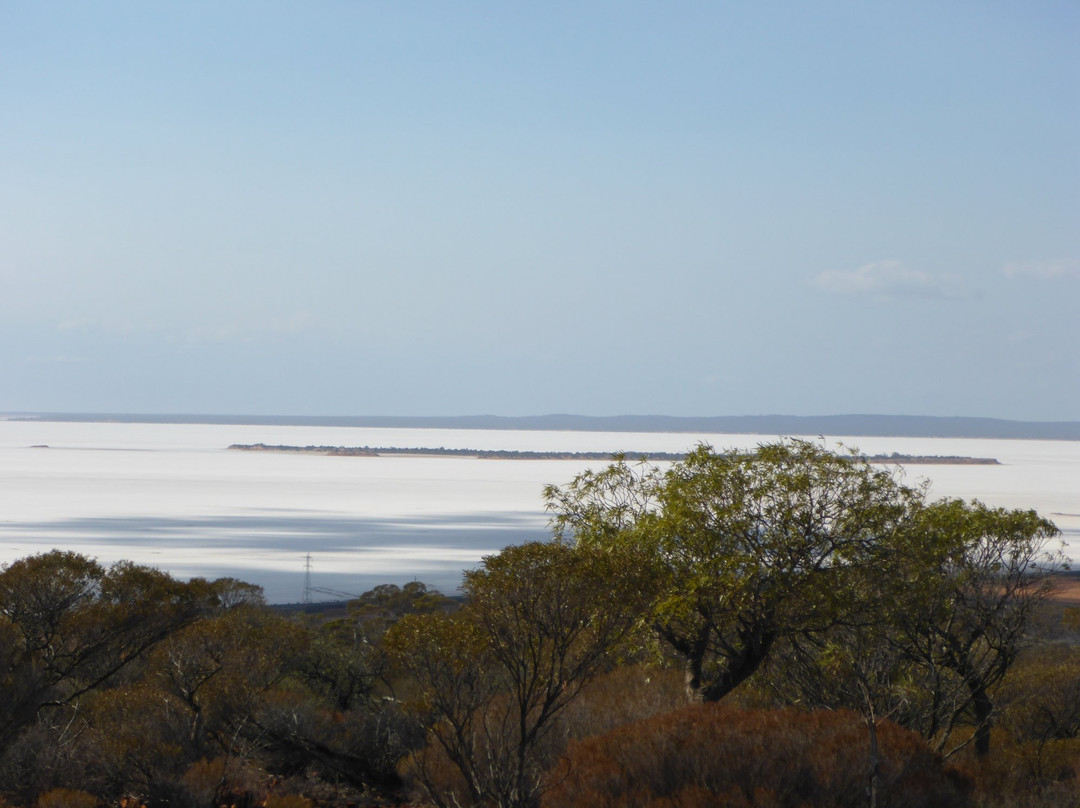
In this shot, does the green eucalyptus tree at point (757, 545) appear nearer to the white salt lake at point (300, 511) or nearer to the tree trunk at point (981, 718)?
the tree trunk at point (981, 718)

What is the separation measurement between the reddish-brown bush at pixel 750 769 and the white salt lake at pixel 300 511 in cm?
1020

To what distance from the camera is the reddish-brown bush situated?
8.88m

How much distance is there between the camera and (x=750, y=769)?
29.7 feet

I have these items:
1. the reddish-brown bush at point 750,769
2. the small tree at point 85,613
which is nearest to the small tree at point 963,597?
the reddish-brown bush at point 750,769

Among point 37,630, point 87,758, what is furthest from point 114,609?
point 87,758

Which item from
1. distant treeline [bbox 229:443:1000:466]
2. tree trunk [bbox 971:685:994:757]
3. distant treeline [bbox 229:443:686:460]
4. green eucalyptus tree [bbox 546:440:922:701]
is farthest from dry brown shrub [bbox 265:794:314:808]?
distant treeline [bbox 229:443:686:460]

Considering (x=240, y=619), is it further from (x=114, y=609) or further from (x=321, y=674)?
(x=321, y=674)

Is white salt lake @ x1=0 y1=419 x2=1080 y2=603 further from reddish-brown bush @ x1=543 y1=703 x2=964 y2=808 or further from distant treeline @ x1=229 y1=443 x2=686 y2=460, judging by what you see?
distant treeline @ x1=229 y1=443 x2=686 y2=460

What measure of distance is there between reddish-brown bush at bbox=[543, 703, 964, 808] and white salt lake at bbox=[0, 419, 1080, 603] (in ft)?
33.5

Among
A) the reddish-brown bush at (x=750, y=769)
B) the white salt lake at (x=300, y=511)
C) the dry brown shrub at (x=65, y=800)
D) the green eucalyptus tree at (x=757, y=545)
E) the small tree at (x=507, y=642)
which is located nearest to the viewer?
the reddish-brown bush at (x=750, y=769)

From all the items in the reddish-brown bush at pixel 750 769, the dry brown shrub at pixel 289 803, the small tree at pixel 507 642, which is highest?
the small tree at pixel 507 642

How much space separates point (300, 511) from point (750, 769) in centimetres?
6097

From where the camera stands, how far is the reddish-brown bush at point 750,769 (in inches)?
349

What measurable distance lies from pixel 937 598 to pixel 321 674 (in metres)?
9.71
